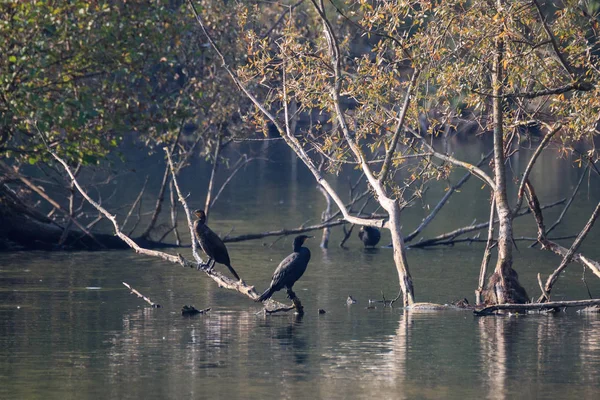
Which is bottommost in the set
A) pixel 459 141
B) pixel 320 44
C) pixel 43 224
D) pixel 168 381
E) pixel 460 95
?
pixel 168 381

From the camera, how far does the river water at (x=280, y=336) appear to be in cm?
1259

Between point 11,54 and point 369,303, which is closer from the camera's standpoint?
point 369,303

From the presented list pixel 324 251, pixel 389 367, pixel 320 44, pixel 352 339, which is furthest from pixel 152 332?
pixel 324 251

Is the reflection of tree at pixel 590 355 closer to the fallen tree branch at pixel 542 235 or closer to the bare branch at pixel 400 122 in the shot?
the fallen tree branch at pixel 542 235

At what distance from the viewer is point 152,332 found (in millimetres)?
16219

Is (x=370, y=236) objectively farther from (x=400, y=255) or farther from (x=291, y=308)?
(x=291, y=308)

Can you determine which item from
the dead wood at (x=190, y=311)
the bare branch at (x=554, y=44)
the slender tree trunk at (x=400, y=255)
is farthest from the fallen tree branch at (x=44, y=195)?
the bare branch at (x=554, y=44)

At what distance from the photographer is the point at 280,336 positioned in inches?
626

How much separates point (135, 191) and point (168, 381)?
35671 millimetres

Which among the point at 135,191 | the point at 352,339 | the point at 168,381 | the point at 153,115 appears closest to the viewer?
the point at 168,381

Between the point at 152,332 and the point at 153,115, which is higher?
the point at 153,115

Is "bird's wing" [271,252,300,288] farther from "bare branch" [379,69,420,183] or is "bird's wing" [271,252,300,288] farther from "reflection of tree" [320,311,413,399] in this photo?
"bare branch" [379,69,420,183]

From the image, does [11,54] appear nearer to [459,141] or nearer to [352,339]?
[352,339]

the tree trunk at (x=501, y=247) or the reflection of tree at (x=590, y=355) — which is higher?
the tree trunk at (x=501, y=247)
